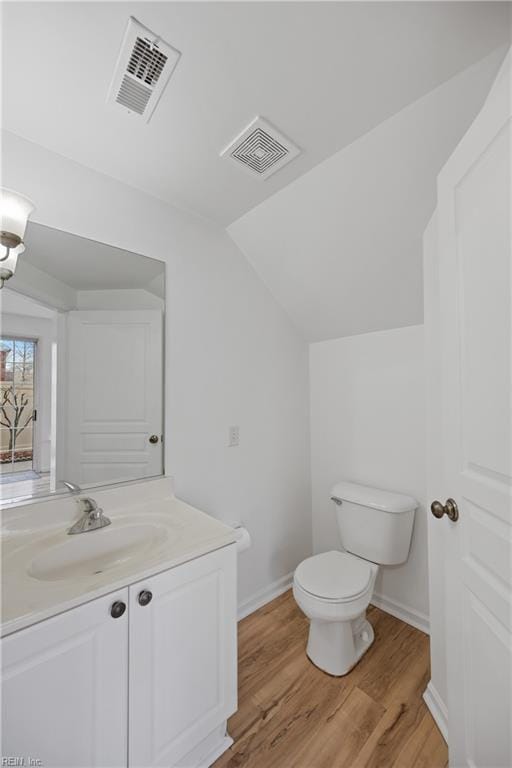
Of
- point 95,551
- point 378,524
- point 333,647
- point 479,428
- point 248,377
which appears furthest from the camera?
point 248,377

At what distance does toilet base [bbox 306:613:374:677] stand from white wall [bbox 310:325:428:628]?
48 centimetres

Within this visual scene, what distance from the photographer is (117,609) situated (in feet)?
3.02

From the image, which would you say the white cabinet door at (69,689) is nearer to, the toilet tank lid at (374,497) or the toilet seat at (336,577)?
the toilet seat at (336,577)

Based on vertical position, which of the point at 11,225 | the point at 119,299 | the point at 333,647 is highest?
the point at 11,225

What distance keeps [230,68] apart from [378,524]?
2059 mm

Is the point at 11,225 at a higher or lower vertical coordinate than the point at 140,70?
lower

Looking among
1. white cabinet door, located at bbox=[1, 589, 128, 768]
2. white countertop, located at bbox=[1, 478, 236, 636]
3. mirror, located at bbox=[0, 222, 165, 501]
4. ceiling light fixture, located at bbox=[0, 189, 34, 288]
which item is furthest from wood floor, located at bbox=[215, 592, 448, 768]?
ceiling light fixture, located at bbox=[0, 189, 34, 288]

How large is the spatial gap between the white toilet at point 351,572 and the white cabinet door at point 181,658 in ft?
1.61

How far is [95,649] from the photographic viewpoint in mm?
888

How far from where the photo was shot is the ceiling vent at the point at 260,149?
1.24 meters

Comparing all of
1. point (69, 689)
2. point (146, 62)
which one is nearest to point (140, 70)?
point (146, 62)

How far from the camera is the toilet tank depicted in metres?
1.79

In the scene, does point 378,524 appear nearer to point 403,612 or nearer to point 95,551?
point 403,612

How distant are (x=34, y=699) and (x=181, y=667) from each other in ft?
1.39
